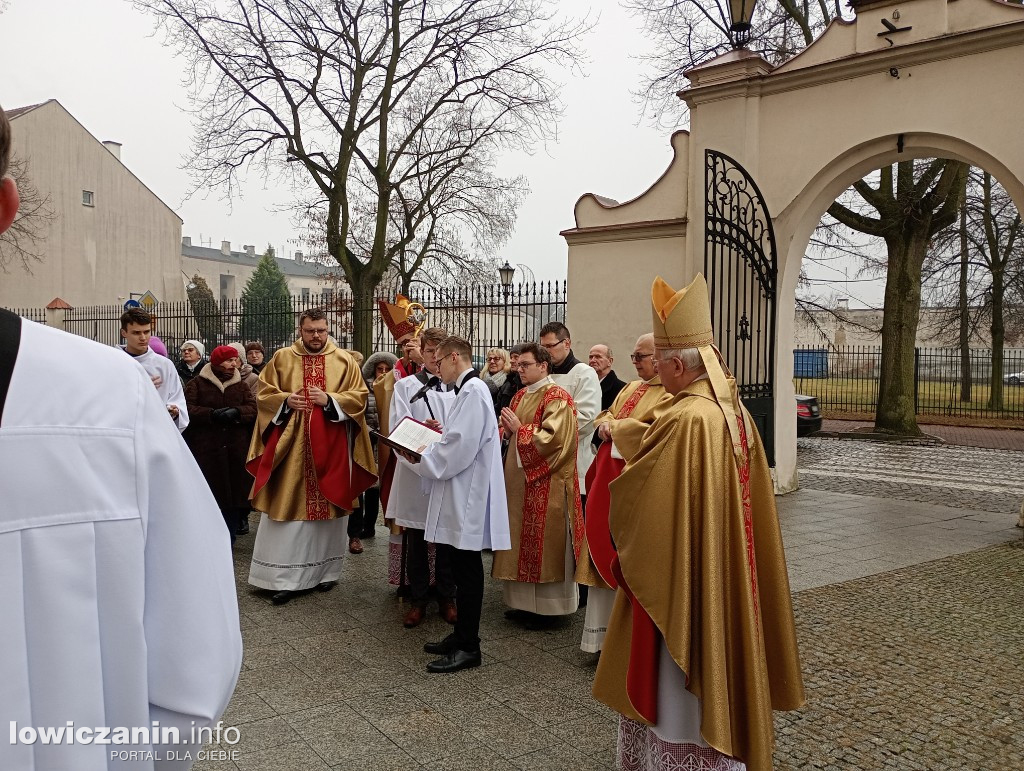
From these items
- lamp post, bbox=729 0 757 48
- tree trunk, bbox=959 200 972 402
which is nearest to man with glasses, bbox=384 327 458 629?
lamp post, bbox=729 0 757 48

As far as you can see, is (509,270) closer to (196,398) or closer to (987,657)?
(196,398)

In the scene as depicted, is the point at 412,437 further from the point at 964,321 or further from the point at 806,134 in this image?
the point at 964,321

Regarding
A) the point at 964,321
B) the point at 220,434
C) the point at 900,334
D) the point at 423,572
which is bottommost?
the point at 423,572

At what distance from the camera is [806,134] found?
930cm

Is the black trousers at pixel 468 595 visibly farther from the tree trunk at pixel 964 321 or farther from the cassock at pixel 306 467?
the tree trunk at pixel 964 321

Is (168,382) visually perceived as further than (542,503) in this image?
Yes

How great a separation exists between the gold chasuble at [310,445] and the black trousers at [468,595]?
1.97 meters

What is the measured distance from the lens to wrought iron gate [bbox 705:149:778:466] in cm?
920

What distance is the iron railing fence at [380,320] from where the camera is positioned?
13797 millimetres

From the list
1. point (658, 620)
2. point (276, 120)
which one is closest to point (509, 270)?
point (276, 120)

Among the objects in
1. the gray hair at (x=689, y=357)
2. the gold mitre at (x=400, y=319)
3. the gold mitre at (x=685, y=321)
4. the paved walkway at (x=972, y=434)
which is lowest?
the paved walkway at (x=972, y=434)

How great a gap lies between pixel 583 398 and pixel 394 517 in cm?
173

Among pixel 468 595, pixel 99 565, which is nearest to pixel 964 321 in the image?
pixel 468 595

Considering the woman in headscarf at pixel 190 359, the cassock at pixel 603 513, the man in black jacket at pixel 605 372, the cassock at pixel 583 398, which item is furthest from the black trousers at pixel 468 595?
the woman in headscarf at pixel 190 359
